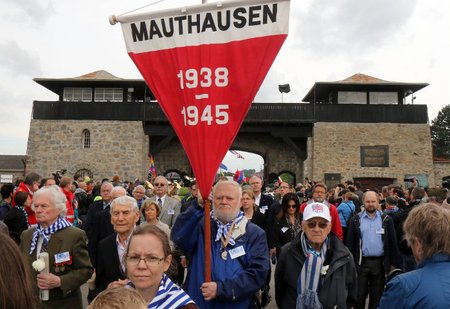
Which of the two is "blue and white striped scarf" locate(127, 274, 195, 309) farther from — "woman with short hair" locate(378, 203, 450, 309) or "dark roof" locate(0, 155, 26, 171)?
"dark roof" locate(0, 155, 26, 171)

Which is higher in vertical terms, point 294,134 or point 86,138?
point 294,134

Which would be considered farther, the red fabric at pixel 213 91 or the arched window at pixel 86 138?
the arched window at pixel 86 138

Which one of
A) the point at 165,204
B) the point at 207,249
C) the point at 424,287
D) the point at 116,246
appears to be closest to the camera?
the point at 424,287

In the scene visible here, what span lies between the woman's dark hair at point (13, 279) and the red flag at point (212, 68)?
62.3 inches

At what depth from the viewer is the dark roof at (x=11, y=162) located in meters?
31.3

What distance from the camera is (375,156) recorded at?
22172 millimetres

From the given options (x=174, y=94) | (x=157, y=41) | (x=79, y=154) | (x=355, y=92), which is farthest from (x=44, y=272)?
(x=355, y=92)

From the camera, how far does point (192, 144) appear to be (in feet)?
9.52

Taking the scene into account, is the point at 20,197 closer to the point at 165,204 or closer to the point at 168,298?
the point at 165,204

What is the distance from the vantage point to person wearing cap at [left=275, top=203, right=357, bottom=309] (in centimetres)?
286

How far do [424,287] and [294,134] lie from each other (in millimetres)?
21280

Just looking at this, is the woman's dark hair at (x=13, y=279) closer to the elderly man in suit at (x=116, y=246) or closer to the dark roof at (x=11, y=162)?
the elderly man in suit at (x=116, y=246)

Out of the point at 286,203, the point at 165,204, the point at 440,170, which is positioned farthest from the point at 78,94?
the point at 440,170

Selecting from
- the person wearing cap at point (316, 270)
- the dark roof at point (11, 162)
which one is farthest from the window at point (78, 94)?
the person wearing cap at point (316, 270)
